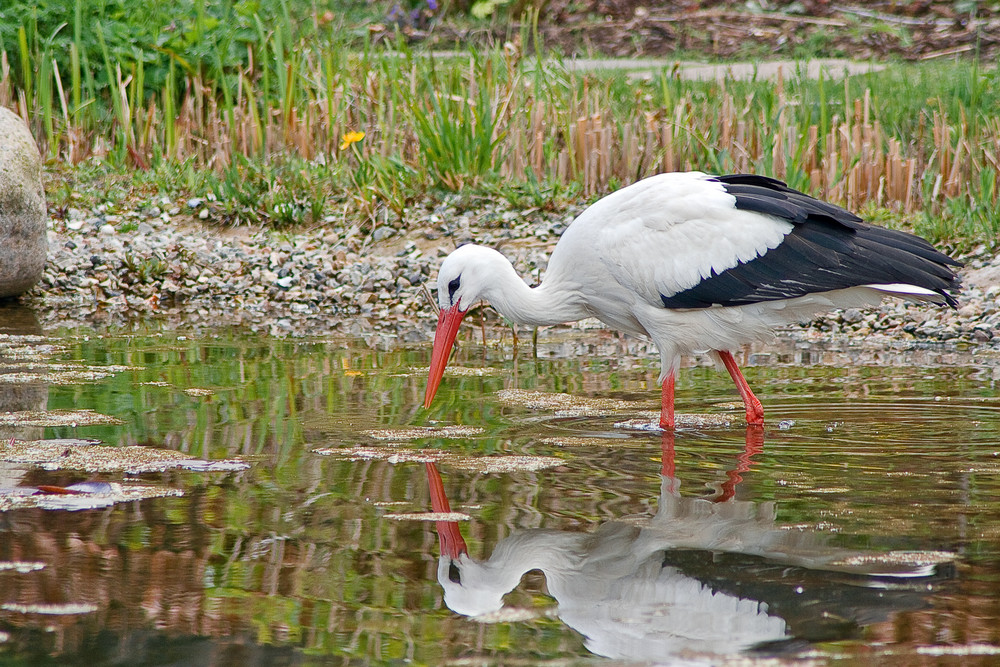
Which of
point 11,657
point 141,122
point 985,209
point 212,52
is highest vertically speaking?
point 212,52

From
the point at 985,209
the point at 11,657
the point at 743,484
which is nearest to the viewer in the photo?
the point at 11,657

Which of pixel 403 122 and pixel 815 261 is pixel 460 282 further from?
pixel 403 122

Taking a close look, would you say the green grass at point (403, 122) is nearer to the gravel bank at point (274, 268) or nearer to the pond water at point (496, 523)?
the gravel bank at point (274, 268)

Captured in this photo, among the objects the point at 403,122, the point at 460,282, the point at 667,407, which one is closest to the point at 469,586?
the point at 667,407

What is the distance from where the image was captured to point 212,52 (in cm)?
1052

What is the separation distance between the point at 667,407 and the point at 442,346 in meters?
1.04

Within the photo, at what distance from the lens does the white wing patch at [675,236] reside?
5207 mm

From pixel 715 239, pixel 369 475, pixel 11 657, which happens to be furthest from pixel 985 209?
pixel 11 657

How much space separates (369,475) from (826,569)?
159cm

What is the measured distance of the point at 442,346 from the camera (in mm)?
5367

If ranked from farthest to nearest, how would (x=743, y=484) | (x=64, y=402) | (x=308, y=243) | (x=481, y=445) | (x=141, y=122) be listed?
1. (x=141, y=122)
2. (x=308, y=243)
3. (x=64, y=402)
4. (x=481, y=445)
5. (x=743, y=484)

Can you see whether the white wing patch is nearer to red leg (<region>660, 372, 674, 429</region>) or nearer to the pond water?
red leg (<region>660, 372, 674, 429</region>)

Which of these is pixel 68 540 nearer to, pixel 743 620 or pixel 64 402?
pixel 743 620

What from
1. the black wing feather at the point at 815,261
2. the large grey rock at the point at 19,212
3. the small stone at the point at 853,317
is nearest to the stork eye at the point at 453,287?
the black wing feather at the point at 815,261
